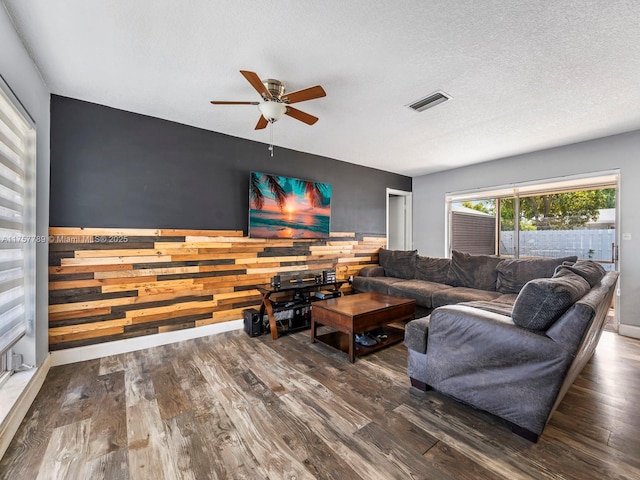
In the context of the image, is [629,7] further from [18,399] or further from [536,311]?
[18,399]

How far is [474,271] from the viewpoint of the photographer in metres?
4.09

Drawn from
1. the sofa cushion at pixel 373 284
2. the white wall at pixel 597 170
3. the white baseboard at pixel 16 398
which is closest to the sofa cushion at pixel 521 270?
the white wall at pixel 597 170

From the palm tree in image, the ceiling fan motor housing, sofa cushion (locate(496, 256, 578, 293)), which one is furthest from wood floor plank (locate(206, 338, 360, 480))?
sofa cushion (locate(496, 256, 578, 293))

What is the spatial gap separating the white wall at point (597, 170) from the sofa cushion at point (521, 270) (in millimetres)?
929

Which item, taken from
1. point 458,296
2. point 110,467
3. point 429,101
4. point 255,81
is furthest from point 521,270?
point 110,467

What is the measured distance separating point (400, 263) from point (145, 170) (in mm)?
3927

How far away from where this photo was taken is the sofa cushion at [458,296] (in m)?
3.52

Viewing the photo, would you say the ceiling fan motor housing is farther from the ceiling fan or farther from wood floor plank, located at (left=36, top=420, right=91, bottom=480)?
wood floor plank, located at (left=36, top=420, right=91, bottom=480)

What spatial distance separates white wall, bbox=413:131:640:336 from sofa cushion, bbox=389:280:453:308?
5.19 feet

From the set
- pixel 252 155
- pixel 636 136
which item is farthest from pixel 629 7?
pixel 252 155

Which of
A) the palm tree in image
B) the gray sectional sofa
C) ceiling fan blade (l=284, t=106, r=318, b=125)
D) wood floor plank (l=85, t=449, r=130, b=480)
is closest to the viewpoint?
wood floor plank (l=85, t=449, r=130, b=480)

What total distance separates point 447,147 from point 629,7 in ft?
8.20

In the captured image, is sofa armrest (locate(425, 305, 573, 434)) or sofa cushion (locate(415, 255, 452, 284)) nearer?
sofa armrest (locate(425, 305, 573, 434))

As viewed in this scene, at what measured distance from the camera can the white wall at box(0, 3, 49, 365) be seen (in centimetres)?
192
